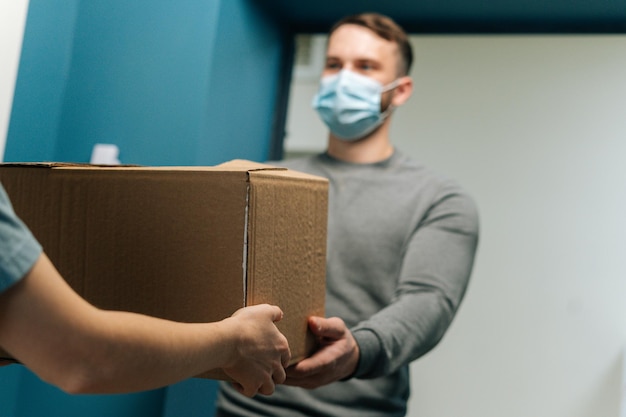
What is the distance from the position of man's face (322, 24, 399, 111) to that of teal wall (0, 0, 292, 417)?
0.89ft

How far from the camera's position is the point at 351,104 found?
157 cm

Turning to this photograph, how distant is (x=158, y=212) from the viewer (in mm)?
832

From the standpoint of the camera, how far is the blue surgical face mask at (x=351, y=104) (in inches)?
62.1

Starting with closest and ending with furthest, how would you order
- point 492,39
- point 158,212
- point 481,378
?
point 158,212, point 481,378, point 492,39

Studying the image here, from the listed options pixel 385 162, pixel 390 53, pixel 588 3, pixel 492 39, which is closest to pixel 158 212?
pixel 385 162

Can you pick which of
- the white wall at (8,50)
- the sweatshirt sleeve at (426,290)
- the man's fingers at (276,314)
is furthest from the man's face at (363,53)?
the man's fingers at (276,314)

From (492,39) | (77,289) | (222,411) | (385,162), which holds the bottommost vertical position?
(222,411)

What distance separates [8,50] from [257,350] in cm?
94

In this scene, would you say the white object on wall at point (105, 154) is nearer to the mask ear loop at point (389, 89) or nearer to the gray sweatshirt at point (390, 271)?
the gray sweatshirt at point (390, 271)

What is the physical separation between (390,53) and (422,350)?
2.56 ft

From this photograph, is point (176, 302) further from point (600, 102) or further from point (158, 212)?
point (600, 102)

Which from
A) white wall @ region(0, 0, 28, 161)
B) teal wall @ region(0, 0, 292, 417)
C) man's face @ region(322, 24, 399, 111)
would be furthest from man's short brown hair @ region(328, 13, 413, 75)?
white wall @ region(0, 0, 28, 161)

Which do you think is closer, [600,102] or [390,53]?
[390,53]

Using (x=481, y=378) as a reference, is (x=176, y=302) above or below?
above
